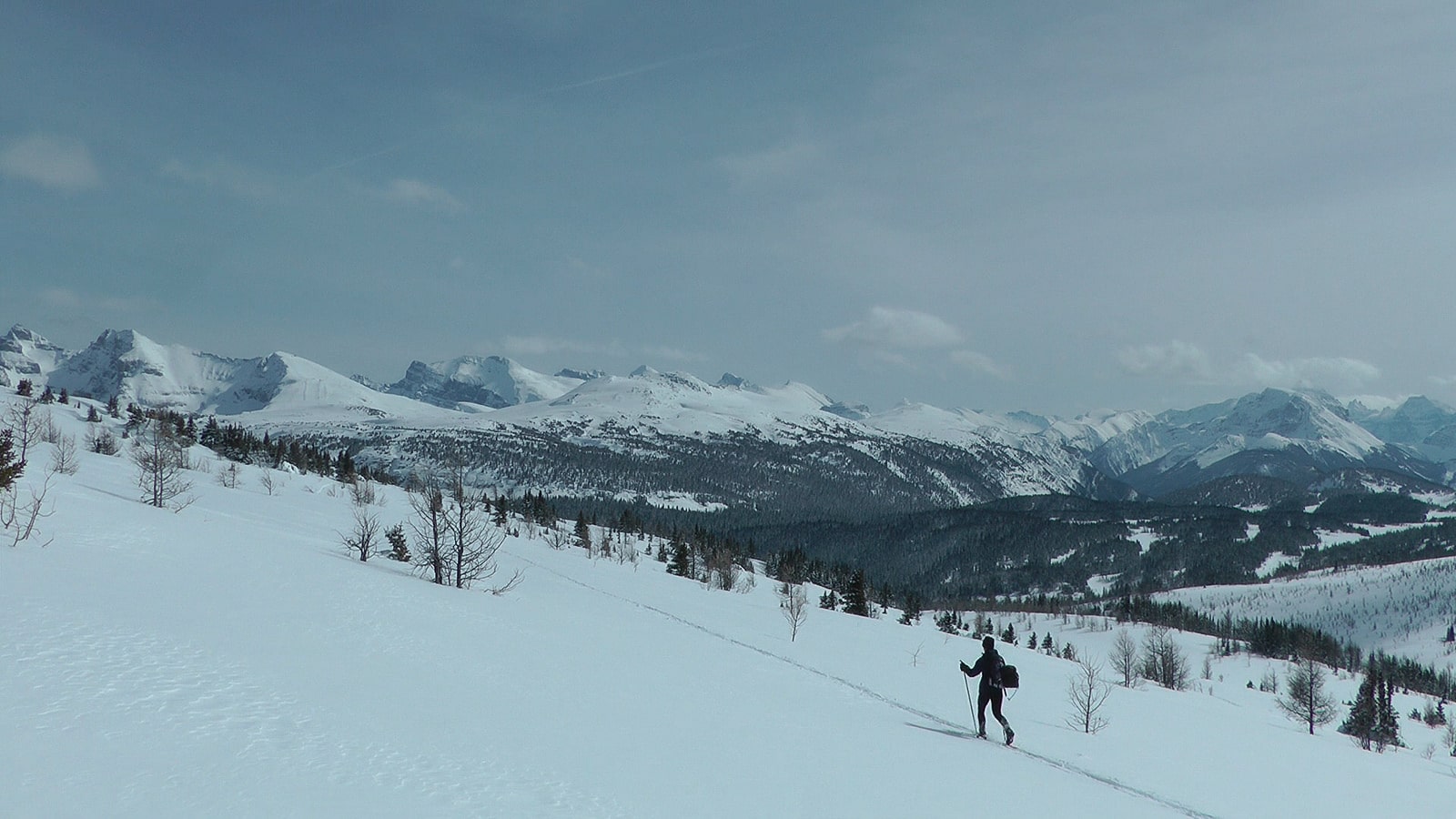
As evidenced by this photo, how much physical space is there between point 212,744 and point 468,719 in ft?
10.5

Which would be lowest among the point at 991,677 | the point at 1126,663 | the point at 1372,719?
the point at 1372,719

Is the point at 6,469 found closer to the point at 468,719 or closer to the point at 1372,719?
the point at 468,719

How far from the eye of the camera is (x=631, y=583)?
4634 cm

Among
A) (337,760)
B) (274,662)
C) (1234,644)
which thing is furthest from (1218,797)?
(1234,644)

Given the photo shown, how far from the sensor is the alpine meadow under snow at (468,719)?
23.8 ft

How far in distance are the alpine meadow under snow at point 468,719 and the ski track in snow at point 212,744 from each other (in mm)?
36

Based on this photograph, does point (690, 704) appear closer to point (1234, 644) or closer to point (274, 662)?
→ point (274, 662)

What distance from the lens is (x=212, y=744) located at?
24.5 feet

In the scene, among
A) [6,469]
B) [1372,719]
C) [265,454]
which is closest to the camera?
[6,469]

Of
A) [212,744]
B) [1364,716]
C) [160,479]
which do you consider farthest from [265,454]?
[1364,716]

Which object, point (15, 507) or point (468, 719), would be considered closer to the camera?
point (468, 719)

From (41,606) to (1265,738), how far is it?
101 feet

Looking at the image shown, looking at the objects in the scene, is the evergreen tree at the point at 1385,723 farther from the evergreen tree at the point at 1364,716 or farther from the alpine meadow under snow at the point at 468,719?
the alpine meadow under snow at the point at 468,719

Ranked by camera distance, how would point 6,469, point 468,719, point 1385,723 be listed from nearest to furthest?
point 468,719 → point 6,469 → point 1385,723
